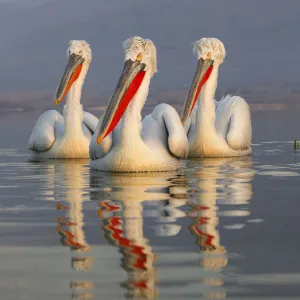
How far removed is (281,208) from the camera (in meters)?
8.58

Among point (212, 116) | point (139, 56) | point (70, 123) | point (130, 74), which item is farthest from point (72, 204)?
point (212, 116)

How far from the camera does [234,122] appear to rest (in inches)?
642

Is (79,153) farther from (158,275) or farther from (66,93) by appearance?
(158,275)

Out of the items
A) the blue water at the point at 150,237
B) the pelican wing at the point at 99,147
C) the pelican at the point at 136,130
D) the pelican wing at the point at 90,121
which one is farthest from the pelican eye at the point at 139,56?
the pelican wing at the point at 90,121

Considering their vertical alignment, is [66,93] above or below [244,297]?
above

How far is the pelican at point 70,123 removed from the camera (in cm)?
1593

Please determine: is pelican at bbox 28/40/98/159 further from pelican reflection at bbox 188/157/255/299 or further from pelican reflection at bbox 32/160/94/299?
pelican reflection at bbox 188/157/255/299

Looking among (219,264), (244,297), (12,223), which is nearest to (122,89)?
(12,223)

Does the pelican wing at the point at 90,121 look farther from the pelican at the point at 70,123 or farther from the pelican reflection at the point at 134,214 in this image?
the pelican reflection at the point at 134,214

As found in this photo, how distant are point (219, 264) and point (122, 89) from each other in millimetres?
7057

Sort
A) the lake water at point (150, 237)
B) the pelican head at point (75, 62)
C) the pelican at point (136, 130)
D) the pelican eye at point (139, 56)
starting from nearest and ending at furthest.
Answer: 1. the lake water at point (150, 237)
2. the pelican at point (136, 130)
3. the pelican eye at point (139, 56)
4. the pelican head at point (75, 62)

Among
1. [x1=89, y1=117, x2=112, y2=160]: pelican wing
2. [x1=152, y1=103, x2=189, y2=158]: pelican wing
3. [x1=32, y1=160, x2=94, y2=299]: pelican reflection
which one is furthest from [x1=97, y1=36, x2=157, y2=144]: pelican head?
[x1=32, y1=160, x2=94, y2=299]: pelican reflection

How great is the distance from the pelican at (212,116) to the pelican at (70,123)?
1.84m

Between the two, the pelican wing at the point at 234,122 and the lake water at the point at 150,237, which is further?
the pelican wing at the point at 234,122
